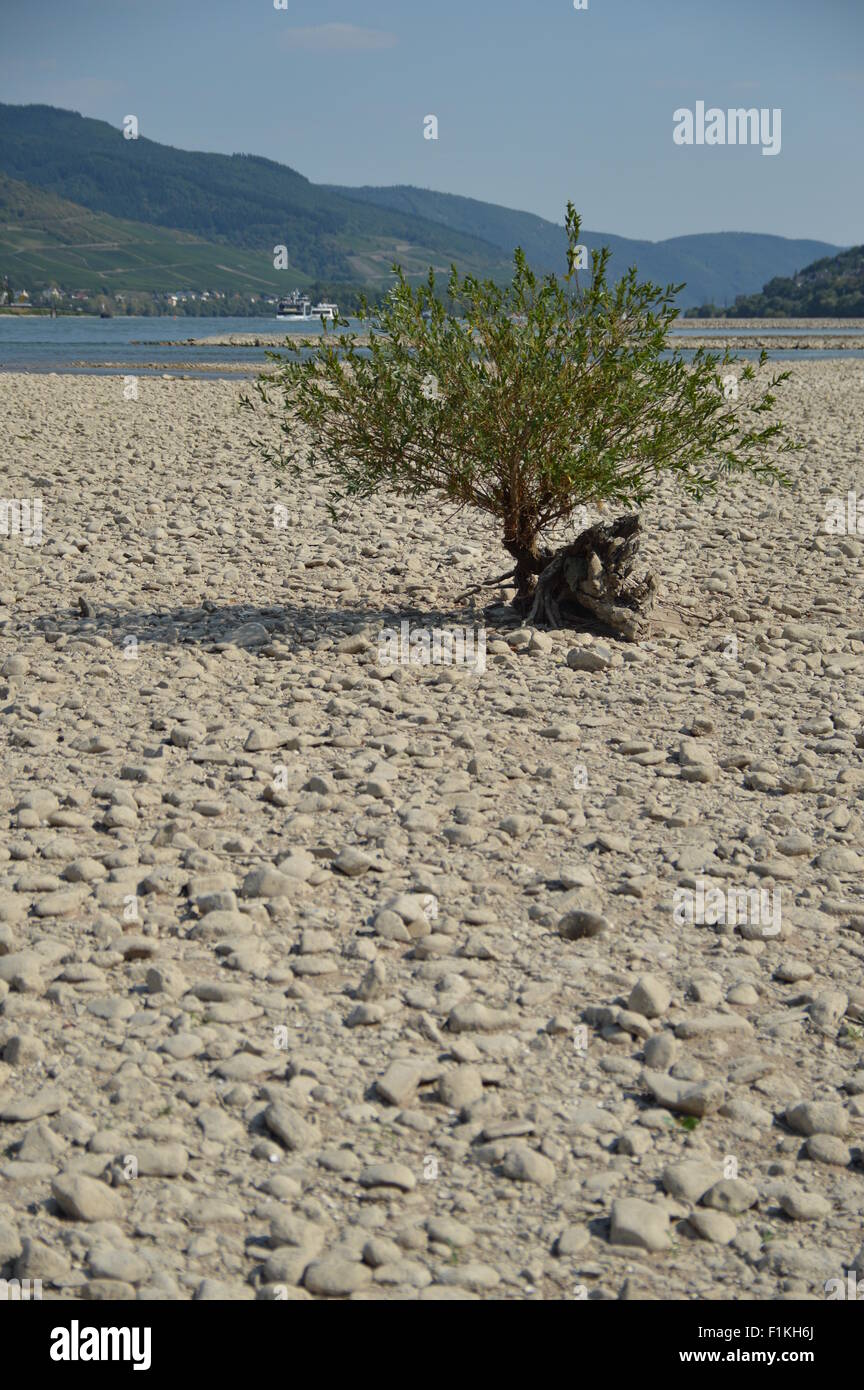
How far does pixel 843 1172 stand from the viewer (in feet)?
13.4

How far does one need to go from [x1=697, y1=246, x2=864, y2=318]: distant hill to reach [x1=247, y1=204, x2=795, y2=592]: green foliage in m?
143

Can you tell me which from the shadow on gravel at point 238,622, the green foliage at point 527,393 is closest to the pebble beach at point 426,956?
the shadow on gravel at point 238,622

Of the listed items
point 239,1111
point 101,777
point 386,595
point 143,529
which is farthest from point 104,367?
point 239,1111

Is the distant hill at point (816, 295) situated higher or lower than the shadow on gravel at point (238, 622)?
higher

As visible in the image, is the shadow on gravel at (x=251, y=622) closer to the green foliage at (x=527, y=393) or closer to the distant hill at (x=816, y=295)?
the green foliage at (x=527, y=393)

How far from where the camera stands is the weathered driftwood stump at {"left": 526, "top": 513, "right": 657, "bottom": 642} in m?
10.1

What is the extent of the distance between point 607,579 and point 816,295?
517 feet

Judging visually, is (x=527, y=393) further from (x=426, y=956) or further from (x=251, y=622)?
(x=426, y=956)

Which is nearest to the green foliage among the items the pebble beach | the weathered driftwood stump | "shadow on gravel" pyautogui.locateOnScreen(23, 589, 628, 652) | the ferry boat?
the weathered driftwood stump

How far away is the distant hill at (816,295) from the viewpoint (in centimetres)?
14488

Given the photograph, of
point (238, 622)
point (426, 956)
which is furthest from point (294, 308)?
point (426, 956)

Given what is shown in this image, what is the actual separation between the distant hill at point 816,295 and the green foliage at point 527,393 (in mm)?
143128

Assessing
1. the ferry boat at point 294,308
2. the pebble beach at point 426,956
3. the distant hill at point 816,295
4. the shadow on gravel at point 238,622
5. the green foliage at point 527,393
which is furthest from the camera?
the ferry boat at point 294,308
